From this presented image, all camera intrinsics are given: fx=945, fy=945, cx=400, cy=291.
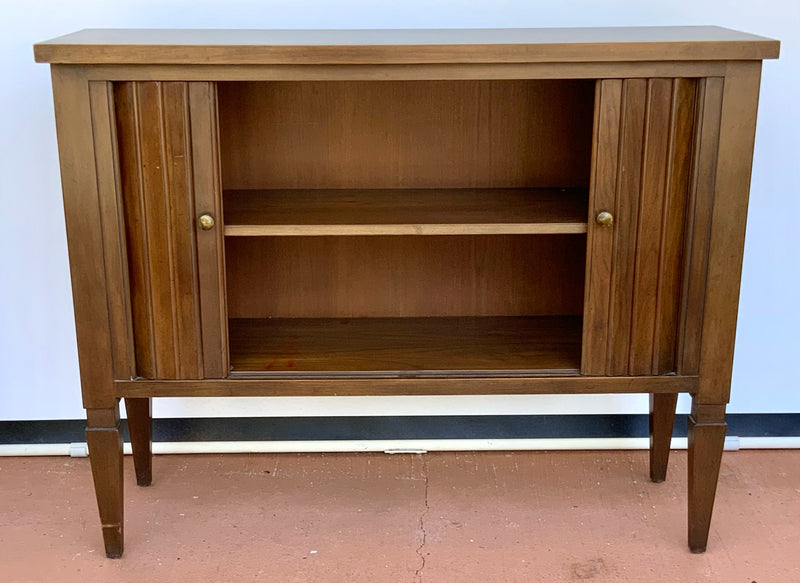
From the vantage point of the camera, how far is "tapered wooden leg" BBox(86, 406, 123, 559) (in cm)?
166

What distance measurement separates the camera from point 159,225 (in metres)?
1.55

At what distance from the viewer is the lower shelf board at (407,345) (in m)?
1.68

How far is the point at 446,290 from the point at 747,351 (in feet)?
2.38

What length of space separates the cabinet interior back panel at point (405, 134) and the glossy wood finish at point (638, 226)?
0.38m

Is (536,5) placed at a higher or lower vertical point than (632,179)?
higher

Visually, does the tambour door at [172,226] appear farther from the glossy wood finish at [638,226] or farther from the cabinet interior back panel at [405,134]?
the glossy wood finish at [638,226]

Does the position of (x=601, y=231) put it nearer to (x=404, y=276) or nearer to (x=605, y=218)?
(x=605, y=218)

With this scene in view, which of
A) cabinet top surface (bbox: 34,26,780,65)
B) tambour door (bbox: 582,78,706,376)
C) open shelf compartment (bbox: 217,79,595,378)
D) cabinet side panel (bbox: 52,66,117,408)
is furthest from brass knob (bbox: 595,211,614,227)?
cabinet side panel (bbox: 52,66,117,408)

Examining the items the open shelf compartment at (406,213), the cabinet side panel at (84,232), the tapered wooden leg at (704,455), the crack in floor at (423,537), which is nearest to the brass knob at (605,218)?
the open shelf compartment at (406,213)

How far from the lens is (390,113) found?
1.90 metres

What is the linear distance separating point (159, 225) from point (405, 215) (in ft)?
1.38

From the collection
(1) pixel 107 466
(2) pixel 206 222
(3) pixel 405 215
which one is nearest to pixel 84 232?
(2) pixel 206 222

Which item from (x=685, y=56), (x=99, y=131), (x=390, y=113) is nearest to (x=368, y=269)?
(x=390, y=113)

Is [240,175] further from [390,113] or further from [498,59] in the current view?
[498,59]
